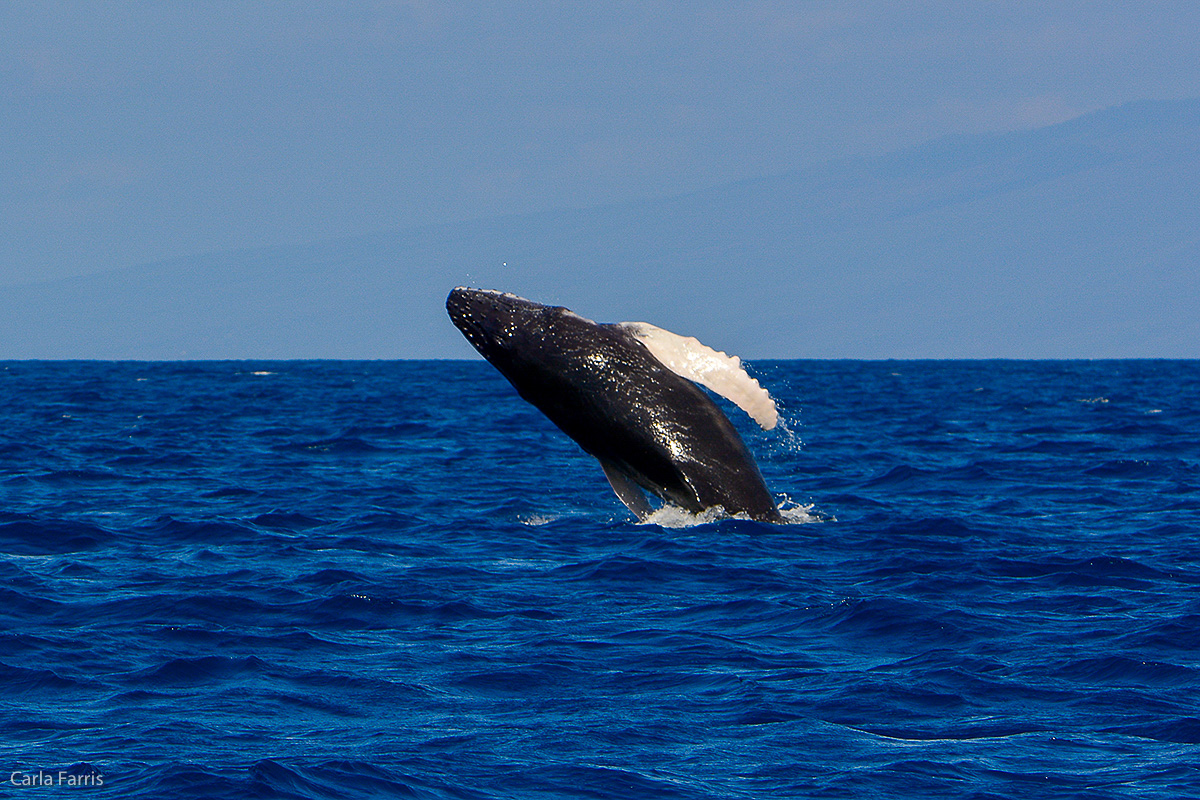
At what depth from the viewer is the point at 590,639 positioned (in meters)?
10.9

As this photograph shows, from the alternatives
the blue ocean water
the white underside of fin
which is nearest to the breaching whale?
the white underside of fin

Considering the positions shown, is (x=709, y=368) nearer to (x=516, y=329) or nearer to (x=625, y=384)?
(x=625, y=384)

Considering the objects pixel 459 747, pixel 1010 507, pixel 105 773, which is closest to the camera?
pixel 105 773

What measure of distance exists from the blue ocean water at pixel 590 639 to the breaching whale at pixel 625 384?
1070mm

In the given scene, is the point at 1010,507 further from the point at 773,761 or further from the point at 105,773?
the point at 105,773

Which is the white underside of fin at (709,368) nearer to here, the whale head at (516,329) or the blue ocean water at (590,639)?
the whale head at (516,329)

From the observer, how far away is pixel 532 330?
1307cm

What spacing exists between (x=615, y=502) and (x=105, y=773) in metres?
12.1

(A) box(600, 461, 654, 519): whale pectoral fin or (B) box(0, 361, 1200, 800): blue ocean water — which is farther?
(A) box(600, 461, 654, 519): whale pectoral fin

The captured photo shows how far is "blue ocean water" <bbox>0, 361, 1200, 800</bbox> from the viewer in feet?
26.0

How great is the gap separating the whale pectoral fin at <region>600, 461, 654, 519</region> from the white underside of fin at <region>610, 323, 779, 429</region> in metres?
1.24

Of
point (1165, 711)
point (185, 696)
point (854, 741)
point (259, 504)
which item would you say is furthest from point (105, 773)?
point (259, 504)

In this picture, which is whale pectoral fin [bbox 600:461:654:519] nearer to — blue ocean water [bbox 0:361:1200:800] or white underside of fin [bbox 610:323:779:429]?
blue ocean water [bbox 0:361:1200:800]

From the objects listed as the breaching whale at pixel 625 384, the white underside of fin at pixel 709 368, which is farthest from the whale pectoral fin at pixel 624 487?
the white underside of fin at pixel 709 368
